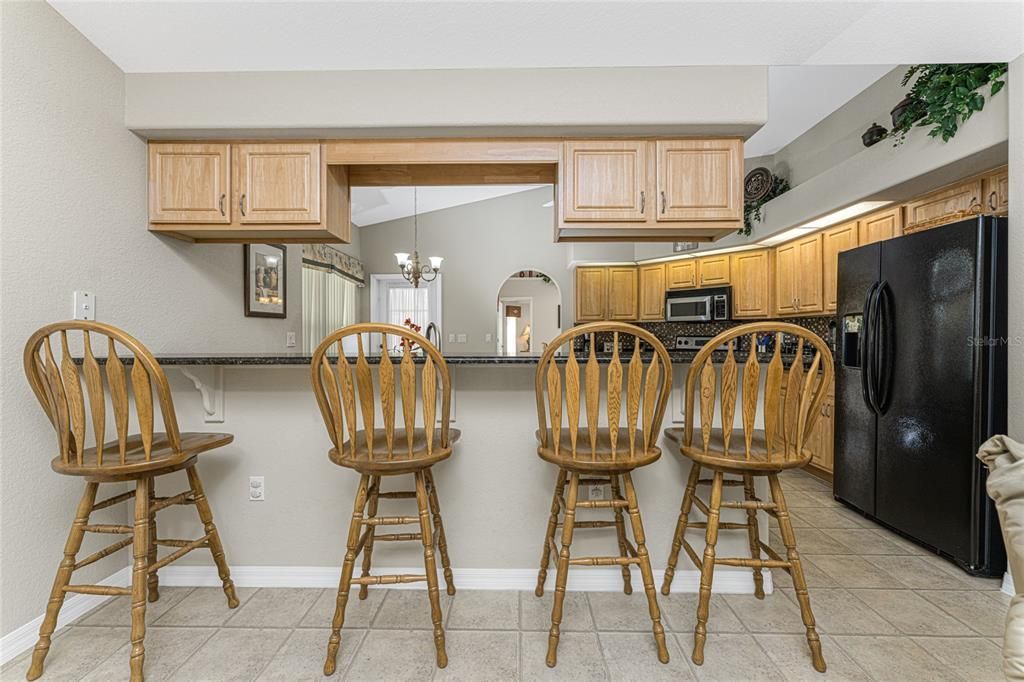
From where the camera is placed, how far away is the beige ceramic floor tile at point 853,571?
2.07 m

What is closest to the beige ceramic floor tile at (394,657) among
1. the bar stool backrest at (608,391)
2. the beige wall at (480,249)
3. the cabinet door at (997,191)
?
the bar stool backrest at (608,391)

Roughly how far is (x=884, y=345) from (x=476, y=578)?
2398 mm

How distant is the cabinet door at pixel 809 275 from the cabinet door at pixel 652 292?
150 centimetres

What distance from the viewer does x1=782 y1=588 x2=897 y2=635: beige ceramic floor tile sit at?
174 cm

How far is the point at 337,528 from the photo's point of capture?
2.05 metres

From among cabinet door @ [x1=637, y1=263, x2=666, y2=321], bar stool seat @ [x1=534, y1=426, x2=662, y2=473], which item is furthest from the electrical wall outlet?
cabinet door @ [x1=637, y1=263, x2=666, y2=321]

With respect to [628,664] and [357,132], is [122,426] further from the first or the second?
[628,664]

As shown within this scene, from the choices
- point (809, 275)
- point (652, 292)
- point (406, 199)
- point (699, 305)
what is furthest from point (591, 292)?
point (406, 199)

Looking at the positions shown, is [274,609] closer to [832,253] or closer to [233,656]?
[233,656]

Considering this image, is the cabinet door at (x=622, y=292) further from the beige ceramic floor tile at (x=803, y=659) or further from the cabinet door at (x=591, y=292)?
the beige ceramic floor tile at (x=803, y=659)

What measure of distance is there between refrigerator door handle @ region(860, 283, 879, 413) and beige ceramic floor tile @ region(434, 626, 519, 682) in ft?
7.44

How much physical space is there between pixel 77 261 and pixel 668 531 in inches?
102

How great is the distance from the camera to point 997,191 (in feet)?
7.48

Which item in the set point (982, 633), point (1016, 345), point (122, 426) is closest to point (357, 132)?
point (122, 426)
